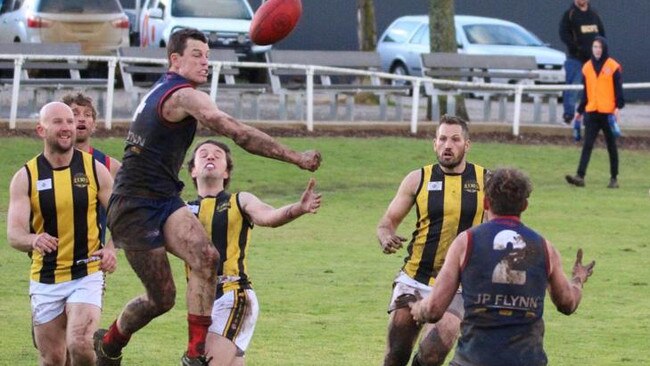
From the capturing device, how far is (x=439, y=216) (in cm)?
949

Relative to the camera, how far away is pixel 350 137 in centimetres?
2425

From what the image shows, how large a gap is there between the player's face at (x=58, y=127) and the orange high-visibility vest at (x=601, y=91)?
42.4 ft

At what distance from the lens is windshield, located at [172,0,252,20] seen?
1210 inches

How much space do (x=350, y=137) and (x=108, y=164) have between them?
48.7ft

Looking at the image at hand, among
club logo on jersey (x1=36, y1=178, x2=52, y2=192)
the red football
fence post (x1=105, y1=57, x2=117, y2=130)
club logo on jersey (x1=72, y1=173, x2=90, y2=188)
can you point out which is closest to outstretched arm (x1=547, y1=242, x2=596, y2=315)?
club logo on jersey (x1=72, y1=173, x2=90, y2=188)

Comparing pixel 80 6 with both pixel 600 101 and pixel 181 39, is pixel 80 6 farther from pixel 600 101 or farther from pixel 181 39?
pixel 181 39

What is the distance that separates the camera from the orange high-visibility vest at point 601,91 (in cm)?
2091

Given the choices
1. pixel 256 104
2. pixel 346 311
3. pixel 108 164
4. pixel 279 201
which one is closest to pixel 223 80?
pixel 256 104

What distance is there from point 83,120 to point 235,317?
1.64 meters

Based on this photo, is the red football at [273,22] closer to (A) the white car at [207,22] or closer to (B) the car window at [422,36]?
(A) the white car at [207,22]

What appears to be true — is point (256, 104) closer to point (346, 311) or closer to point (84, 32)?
point (84, 32)

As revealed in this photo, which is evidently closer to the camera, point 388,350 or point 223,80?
point 388,350

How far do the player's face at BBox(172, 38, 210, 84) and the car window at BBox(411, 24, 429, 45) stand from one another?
23.7 metres

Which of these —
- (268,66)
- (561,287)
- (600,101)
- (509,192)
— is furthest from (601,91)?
(509,192)
